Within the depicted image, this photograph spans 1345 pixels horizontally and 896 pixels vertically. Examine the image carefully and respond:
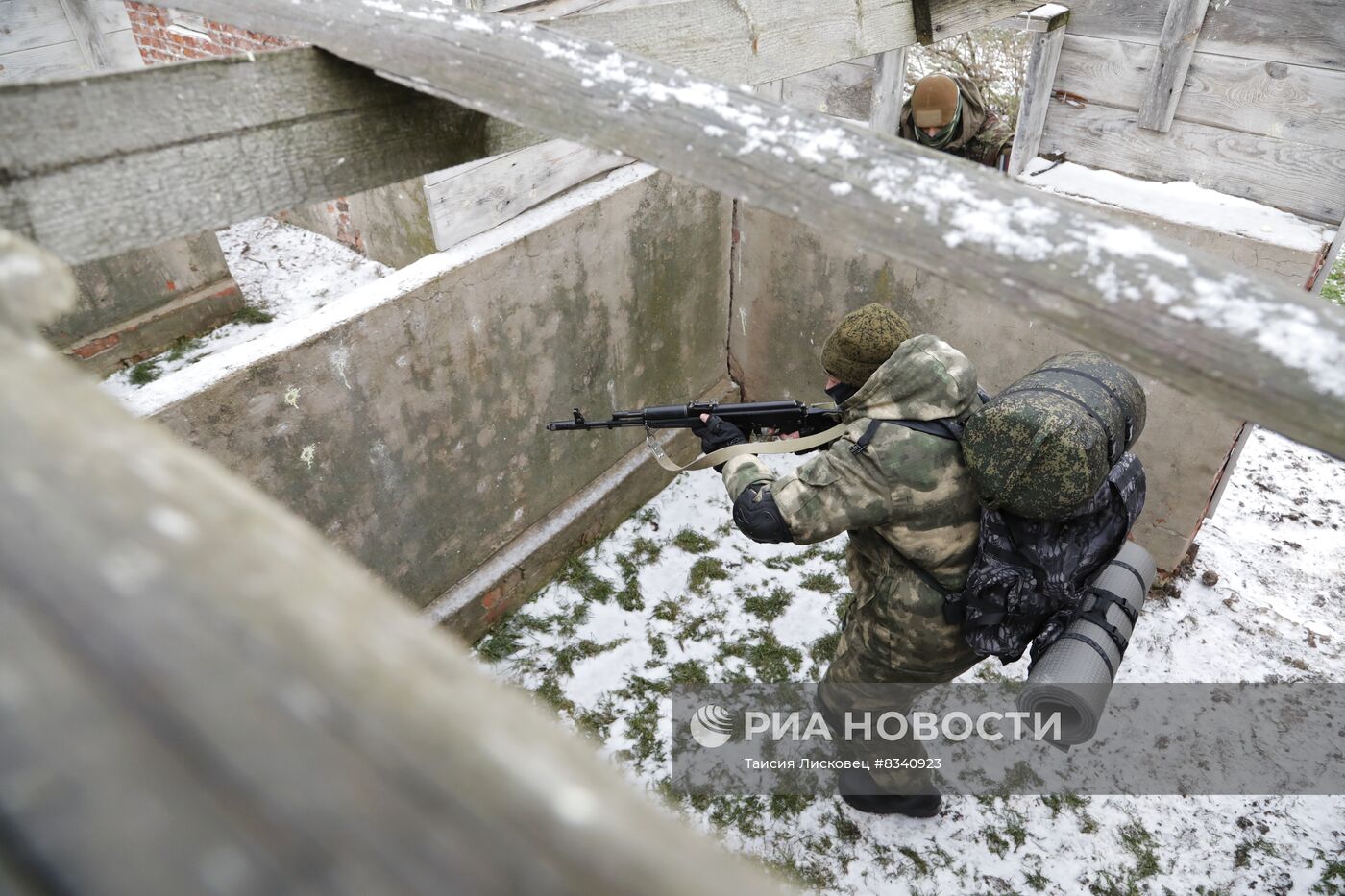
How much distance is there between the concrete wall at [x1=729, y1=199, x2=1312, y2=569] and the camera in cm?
341

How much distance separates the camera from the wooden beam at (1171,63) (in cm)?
306

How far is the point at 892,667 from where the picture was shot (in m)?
2.76

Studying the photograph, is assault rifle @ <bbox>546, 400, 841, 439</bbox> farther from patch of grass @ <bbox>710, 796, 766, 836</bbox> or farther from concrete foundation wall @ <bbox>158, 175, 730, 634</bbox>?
patch of grass @ <bbox>710, 796, 766, 836</bbox>

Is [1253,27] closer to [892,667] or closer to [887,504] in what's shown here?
[887,504]

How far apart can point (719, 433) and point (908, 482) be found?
915mm

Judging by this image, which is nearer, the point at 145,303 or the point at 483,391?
the point at 483,391

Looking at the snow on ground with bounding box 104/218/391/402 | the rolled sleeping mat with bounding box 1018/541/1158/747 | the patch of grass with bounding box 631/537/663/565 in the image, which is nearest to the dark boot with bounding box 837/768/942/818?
the rolled sleeping mat with bounding box 1018/541/1158/747

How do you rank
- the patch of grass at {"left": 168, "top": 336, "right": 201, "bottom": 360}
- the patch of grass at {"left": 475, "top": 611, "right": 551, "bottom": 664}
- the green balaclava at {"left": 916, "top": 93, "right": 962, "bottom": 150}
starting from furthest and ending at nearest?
the green balaclava at {"left": 916, "top": 93, "right": 962, "bottom": 150} → the patch of grass at {"left": 168, "top": 336, "right": 201, "bottom": 360} → the patch of grass at {"left": 475, "top": 611, "right": 551, "bottom": 664}

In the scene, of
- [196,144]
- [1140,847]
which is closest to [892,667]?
[1140,847]

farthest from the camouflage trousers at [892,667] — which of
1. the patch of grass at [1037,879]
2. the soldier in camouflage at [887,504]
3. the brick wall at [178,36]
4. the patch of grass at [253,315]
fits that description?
the brick wall at [178,36]

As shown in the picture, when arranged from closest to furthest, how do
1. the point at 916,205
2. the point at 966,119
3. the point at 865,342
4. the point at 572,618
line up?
the point at 916,205, the point at 865,342, the point at 572,618, the point at 966,119

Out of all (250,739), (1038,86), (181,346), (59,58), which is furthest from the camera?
(59,58)

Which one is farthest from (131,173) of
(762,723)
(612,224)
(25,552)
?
(762,723)

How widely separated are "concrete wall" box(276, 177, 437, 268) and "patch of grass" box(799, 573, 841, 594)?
7.73ft
